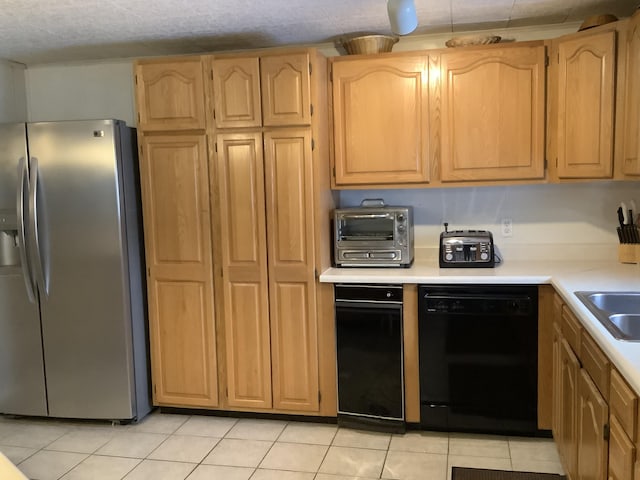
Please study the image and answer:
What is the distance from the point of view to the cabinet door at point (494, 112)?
318 centimetres

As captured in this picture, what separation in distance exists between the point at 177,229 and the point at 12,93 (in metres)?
1.68

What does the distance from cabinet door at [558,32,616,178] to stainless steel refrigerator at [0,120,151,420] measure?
2398 mm

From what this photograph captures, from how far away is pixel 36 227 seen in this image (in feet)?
10.8

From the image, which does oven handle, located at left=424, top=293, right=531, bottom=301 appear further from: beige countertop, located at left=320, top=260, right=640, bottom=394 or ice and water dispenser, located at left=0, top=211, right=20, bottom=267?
ice and water dispenser, located at left=0, top=211, right=20, bottom=267

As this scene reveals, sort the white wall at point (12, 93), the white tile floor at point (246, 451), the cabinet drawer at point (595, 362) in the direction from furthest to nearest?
1. the white wall at point (12, 93)
2. the white tile floor at point (246, 451)
3. the cabinet drawer at point (595, 362)

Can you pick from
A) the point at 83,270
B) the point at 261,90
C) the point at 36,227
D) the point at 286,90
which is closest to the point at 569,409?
the point at 286,90

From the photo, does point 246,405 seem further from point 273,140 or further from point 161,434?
point 273,140

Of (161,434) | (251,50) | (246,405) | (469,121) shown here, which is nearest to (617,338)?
(469,121)

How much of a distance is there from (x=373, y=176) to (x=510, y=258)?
3.18 ft

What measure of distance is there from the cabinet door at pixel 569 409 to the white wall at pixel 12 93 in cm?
370

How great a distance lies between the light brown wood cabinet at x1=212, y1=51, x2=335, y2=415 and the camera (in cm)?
325

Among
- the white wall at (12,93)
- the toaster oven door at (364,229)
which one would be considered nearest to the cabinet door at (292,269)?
the toaster oven door at (364,229)

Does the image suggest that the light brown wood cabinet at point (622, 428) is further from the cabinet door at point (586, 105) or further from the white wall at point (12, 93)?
the white wall at point (12, 93)

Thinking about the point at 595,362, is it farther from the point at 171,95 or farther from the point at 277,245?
the point at 171,95
